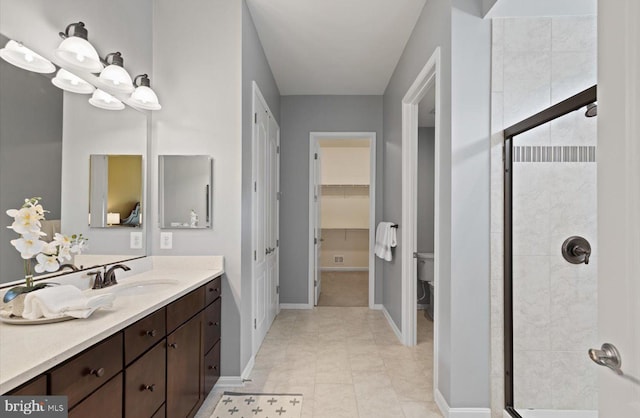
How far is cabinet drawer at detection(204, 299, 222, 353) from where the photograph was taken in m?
2.40

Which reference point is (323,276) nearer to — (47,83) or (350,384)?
(350,384)

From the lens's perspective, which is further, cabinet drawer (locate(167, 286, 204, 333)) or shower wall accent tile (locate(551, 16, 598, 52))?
shower wall accent tile (locate(551, 16, 598, 52))

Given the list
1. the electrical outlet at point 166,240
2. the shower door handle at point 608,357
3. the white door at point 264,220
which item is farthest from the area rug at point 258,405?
the shower door handle at point 608,357

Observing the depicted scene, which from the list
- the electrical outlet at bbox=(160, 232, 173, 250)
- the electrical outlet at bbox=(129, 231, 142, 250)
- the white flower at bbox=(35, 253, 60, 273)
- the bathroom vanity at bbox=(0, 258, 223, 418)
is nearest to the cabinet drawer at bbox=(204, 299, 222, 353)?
the bathroom vanity at bbox=(0, 258, 223, 418)

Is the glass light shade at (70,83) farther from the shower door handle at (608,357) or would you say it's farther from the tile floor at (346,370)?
the shower door handle at (608,357)

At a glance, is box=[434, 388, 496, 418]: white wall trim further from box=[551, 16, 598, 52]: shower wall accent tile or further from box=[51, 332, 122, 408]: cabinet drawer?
box=[551, 16, 598, 52]: shower wall accent tile

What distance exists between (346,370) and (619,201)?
8.20 ft

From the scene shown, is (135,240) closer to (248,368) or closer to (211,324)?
(211,324)

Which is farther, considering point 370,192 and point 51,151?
point 370,192

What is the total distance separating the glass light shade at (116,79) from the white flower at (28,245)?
42.2 inches

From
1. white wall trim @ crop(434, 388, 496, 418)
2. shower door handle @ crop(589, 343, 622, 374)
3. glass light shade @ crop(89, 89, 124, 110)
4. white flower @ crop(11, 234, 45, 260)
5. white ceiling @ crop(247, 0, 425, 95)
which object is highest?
white ceiling @ crop(247, 0, 425, 95)

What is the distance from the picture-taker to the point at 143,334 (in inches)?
63.3

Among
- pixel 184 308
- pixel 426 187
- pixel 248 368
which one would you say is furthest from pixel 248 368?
pixel 426 187

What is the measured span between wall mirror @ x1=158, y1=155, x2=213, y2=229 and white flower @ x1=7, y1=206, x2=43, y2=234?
1.12 metres
